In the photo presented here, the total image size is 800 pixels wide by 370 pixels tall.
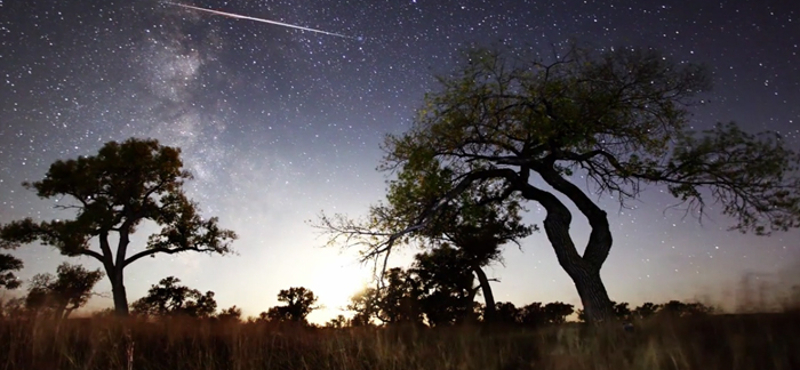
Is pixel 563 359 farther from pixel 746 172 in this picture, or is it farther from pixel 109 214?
pixel 109 214

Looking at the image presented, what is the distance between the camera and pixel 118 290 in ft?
94.4

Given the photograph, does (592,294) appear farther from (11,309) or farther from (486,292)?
(11,309)

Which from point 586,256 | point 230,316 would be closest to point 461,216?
point 586,256

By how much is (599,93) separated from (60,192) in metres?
30.4

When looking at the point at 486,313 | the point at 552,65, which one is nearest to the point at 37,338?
the point at 552,65

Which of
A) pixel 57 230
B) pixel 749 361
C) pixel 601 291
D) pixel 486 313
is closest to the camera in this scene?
pixel 749 361

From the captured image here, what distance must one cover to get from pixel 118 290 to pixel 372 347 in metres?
27.2

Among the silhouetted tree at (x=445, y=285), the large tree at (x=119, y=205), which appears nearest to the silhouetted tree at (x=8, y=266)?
the large tree at (x=119, y=205)

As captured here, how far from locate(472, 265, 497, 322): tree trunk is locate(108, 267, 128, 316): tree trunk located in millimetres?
20062

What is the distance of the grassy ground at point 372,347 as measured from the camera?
5.45 metres

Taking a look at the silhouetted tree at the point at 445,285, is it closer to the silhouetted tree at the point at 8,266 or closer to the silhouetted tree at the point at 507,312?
the silhouetted tree at the point at 507,312

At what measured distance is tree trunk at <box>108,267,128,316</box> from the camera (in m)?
28.4

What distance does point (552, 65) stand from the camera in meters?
16.1

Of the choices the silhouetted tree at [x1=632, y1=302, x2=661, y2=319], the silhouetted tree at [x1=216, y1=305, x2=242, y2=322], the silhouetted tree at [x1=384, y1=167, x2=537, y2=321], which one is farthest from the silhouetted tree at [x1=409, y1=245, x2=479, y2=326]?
the silhouetted tree at [x1=216, y1=305, x2=242, y2=322]
